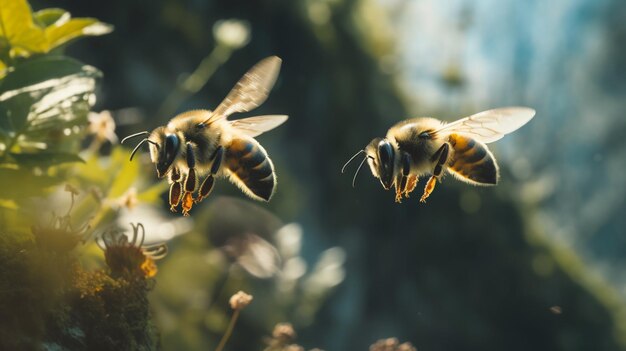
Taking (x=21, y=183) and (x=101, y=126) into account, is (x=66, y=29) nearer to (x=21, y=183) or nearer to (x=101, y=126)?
(x=21, y=183)

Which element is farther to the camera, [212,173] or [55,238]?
[212,173]

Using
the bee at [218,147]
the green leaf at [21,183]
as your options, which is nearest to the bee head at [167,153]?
the bee at [218,147]

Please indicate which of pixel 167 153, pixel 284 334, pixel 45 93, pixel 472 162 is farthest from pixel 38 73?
pixel 472 162

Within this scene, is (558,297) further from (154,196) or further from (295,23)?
(154,196)

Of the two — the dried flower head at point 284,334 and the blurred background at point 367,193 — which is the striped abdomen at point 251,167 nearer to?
the dried flower head at point 284,334

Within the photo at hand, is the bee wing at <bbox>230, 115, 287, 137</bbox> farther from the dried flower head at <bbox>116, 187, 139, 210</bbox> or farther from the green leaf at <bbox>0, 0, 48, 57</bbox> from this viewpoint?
the green leaf at <bbox>0, 0, 48, 57</bbox>

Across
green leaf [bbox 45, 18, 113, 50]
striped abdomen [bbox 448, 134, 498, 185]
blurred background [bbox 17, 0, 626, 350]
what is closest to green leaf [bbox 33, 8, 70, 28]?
green leaf [bbox 45, 18, 113, 50]
